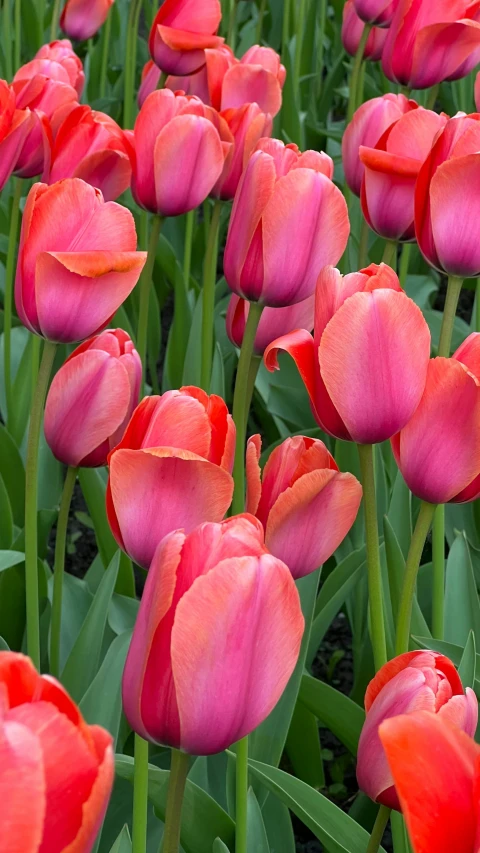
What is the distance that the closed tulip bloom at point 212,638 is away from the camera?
1.34ft

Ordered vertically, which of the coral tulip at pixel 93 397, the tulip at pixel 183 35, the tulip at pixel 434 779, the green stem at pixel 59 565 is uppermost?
the tulip at pixel 183 35

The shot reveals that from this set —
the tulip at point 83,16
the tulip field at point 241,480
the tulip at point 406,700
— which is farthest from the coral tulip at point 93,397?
the tulip at point 83,16

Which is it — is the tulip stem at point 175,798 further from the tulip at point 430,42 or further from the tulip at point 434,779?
the tulip at point 430,42

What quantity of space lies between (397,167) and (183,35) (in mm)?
570

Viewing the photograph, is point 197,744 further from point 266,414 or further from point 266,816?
point 266,414

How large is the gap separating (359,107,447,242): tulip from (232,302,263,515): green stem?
22cm

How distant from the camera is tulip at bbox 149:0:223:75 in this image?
138cm

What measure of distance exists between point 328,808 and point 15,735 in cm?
53

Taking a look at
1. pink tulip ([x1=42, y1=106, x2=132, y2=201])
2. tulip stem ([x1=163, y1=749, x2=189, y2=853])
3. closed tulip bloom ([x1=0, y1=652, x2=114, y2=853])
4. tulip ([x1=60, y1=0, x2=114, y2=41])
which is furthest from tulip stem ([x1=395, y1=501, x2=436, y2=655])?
tulip ([x1=60, y1=0, x2=114, y2=41])

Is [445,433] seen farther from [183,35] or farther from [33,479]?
[183,35]

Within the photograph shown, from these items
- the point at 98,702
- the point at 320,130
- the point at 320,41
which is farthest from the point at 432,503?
the point at 320,41

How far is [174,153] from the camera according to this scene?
3.40 ft

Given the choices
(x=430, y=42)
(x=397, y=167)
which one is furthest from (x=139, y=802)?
(x=430, y=42)

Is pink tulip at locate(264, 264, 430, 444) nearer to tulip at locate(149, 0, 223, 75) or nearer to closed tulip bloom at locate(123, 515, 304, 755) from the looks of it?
closed tulip bloom at locate(123, 515, 304, 755)
